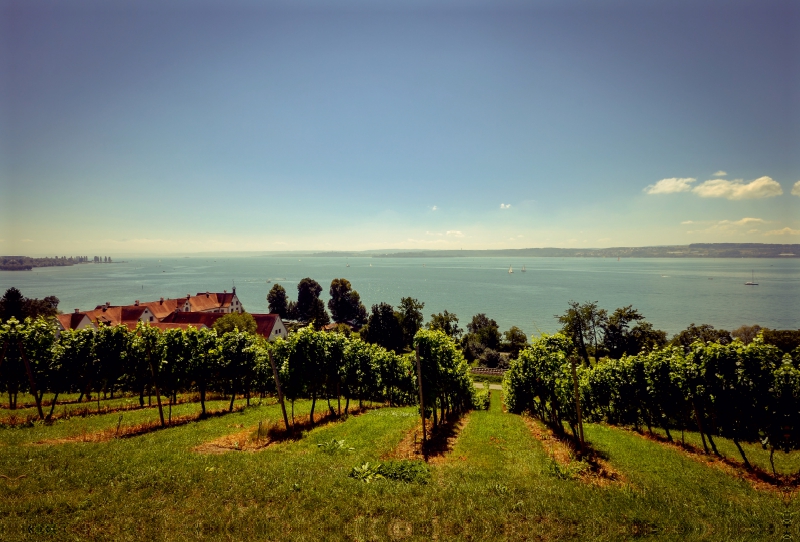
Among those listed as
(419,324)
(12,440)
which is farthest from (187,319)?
(12,440)

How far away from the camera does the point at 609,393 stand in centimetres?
2386

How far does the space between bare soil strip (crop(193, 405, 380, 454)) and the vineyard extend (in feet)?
0.47

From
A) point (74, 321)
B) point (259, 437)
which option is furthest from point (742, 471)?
point (74, 321)

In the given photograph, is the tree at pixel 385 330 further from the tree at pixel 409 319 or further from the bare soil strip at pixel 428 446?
the bare soil strip at pixel 428 446

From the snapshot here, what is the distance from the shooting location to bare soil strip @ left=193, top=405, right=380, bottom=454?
42.6ft

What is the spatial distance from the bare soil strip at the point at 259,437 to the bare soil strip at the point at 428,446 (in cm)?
474

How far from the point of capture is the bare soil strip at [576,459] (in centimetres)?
1109

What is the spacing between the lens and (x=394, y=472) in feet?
34.4

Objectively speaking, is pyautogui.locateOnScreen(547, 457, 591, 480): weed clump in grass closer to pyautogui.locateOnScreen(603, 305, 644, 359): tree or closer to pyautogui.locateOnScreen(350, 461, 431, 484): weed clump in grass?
pyautogui.locateOnScreen(350, 461, 431, 484): weed clump in grass

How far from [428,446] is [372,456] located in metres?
3.07

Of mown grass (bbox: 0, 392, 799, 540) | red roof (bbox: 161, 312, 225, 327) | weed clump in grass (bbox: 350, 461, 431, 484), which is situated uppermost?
mown grass (bbox: 0, 392, 799, 540)

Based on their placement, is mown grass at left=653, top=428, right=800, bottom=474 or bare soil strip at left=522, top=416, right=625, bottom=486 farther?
mown grass at left=653, top=428, right=800, bottom=474

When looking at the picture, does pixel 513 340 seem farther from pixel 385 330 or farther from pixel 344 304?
pixel 344 304

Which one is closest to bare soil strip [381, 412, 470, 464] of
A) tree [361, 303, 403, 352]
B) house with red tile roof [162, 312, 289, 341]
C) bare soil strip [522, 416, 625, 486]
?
bare soil strip [522, 416, 625, 486]
